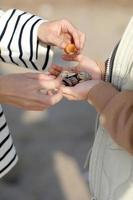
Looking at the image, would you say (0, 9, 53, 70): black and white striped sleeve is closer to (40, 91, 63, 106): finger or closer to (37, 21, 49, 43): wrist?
(37, 21, 49, 43): wrist

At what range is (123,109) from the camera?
2.43 feet

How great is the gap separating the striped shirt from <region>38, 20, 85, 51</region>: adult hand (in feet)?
0.06

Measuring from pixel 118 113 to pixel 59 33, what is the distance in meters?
0.35

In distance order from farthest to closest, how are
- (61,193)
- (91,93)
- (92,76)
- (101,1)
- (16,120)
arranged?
(101,1) → (16,120) → (61,193) → (92,76) → (91,93)

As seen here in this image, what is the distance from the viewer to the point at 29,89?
0.87 metres

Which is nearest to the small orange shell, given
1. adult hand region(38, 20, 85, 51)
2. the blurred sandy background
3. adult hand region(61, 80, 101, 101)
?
adult hand region(38, 20, 85, 51)

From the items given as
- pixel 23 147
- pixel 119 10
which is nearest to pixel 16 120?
pixel 23 147

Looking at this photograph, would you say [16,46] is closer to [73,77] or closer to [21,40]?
[21,40]

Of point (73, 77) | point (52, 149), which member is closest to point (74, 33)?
point (73, 77)

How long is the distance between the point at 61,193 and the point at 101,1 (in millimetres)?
1731

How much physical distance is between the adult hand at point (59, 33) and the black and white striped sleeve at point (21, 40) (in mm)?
20

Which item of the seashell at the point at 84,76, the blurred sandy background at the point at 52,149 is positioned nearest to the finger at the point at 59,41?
the seashell at the point at 84,76

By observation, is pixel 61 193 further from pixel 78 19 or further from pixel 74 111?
pixel 78 19

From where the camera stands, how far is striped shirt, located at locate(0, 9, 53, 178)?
3.39 feet
